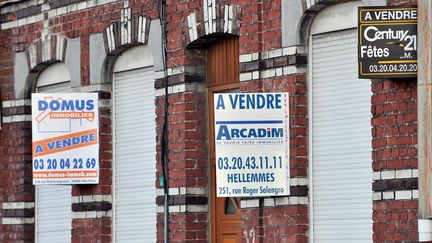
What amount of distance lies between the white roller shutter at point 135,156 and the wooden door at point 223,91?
Result: 1179 mm

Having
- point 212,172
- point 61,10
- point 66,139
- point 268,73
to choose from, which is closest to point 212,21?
point 268,73

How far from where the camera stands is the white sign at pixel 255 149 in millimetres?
19562

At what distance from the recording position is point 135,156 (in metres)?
23.2

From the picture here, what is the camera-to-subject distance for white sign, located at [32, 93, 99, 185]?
2331cm

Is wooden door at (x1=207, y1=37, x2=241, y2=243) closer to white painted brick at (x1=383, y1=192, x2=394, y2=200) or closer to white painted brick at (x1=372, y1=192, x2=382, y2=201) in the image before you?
white painted brick at (x1=372, y1=192, x2=382, y2=201)

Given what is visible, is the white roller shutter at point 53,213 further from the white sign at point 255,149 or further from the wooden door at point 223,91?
the white sign at point 255,149

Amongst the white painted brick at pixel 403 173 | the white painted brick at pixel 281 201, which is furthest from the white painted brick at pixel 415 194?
the white painted brick at pixel 281 201

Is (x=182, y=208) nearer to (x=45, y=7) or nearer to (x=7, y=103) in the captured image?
(x=45, y=7)

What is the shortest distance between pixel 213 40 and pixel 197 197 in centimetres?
209

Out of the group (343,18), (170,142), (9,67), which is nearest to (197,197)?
(170,142)

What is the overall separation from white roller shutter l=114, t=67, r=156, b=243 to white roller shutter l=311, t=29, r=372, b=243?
3808 millimetres

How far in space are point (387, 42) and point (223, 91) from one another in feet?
14.3

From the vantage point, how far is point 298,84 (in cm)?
1967

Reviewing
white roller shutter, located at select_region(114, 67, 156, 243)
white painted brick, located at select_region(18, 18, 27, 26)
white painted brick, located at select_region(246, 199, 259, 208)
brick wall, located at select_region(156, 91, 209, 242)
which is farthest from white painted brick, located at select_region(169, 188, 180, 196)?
white painted brick, located at select_region(18, 18, 27, 26)
